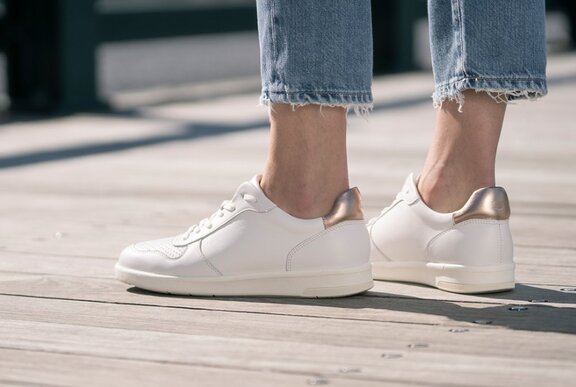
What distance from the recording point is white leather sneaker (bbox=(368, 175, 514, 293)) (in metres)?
1.50

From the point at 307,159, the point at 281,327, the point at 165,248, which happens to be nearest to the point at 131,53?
the point at 165,248

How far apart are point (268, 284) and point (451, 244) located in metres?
0.22

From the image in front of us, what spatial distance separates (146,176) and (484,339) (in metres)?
1.44

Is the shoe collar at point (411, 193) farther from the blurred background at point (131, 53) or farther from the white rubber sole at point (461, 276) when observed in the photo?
the blurred background at point (131, 53)

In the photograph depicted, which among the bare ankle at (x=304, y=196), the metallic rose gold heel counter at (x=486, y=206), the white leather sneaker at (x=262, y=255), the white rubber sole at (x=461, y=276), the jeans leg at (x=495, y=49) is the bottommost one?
the white rubber sole at (x=461, y=276)

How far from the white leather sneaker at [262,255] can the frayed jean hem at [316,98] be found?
0.35 feet

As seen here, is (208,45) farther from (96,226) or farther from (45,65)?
(96,226)

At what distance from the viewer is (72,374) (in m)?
1.17

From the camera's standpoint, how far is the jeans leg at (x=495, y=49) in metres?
1.49

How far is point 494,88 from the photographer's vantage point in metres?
1.48

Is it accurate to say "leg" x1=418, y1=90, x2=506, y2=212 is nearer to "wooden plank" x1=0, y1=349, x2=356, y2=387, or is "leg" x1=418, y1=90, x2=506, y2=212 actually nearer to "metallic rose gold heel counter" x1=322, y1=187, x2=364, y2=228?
"metallic rose gold heel counter" x1=322, y1=187, x2=364, y2=228

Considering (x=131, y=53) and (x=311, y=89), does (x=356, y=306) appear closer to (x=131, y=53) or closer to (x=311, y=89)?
(x=311, y=89)

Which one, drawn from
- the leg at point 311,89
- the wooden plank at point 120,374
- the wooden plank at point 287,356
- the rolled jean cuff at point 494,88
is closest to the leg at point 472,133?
the rolled jean cuff at point 494,88

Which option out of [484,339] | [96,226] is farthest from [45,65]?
[484,339]
